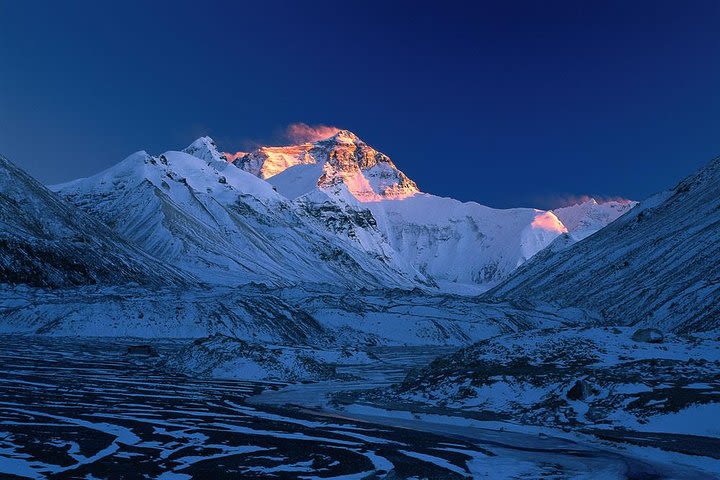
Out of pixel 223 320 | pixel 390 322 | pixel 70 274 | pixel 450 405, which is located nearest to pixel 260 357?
pixel 450 405

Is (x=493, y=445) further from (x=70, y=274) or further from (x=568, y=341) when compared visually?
(x=70, y=274)

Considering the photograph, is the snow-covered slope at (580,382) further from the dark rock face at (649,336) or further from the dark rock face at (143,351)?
the dark rock face at (143,351)

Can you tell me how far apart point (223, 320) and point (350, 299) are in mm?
35289

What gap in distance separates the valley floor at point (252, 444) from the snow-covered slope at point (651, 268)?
5314 centimetres

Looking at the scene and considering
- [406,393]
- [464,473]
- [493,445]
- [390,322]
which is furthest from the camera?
[390,322]

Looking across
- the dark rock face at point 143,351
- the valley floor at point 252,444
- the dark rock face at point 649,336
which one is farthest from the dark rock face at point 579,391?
the dark rock face at point 143,351

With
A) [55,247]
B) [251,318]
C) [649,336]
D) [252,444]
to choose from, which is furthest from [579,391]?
[55,247]

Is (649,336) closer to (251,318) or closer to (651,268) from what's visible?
(251,318)

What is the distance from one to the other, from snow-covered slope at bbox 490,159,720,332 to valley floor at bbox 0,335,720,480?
53.1 m

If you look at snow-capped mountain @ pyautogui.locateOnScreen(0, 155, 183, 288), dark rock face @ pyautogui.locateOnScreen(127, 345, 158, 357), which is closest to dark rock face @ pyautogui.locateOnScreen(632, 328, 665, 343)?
dark rock face @ pyautogui.locateOnScreen(127, 345, 158, 357)

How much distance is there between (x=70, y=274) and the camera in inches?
5020

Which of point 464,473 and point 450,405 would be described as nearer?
point 464,473

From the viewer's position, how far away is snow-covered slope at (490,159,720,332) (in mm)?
76875

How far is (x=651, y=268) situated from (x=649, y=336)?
302 feet
